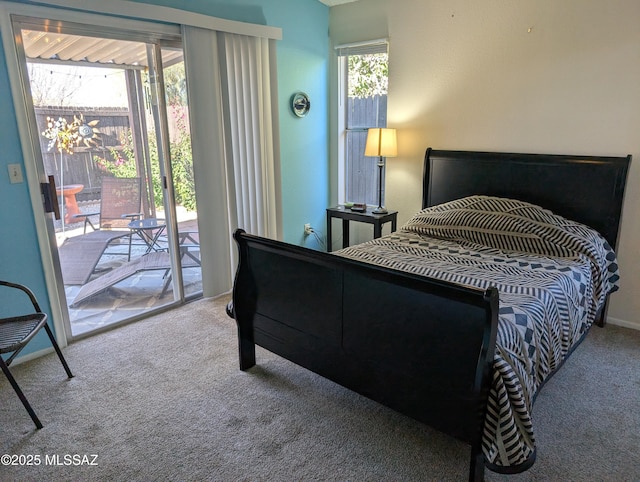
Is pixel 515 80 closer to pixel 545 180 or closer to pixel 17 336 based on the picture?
pixel 545 180

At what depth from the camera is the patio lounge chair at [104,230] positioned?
2.95 meters

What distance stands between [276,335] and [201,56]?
2150mm

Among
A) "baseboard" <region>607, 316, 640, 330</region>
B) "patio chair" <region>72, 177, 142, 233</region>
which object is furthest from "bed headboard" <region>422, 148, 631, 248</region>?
"patio chair" <region>72, 177, 142, 233</region>

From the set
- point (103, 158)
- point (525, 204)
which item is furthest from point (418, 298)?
point (103, 158)

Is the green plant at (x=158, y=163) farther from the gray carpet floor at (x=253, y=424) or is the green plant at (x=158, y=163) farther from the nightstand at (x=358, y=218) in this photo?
the nightstand at (x=358, y=218)

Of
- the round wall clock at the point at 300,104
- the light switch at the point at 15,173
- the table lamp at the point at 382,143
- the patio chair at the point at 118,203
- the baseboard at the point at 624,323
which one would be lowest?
the baseboard at the point at 624,323

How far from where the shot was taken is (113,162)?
118 inches

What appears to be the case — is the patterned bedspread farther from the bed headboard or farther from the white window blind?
the white window blind

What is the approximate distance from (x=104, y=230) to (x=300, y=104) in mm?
2011

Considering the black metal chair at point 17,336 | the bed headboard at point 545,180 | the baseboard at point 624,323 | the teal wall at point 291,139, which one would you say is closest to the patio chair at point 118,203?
the teal wall at point 291,139

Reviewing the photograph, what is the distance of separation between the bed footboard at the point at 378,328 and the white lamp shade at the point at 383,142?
180 cm

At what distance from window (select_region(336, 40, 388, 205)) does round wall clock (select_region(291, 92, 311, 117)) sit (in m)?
0.40

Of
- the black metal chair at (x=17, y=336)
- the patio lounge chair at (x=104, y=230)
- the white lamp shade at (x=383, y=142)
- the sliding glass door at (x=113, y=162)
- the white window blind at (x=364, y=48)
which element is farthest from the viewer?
the white window blind at (x=364, y=48)

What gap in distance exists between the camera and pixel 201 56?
3189mm
